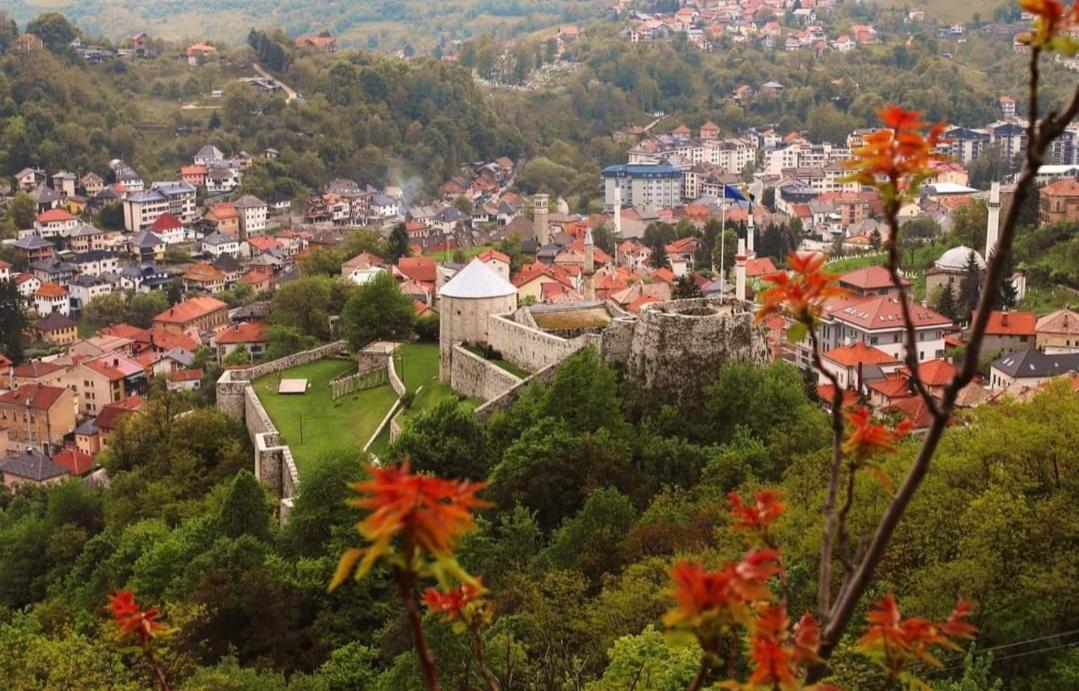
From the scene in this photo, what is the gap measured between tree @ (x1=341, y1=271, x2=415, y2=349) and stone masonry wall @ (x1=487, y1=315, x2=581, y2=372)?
600 cm

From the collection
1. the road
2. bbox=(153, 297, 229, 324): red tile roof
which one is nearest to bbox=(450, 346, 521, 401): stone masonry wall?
bbox=(153, 297, 229, 324): red tile roof

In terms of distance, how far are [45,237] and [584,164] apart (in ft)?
125

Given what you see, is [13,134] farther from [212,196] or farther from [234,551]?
[234,551]

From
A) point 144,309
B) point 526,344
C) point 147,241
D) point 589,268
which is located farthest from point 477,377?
point 147,241

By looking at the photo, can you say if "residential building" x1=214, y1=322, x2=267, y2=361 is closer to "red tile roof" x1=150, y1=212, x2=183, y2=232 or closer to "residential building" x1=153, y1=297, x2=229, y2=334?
"residential building" x1=153, y1=297, x2=229, y2=334

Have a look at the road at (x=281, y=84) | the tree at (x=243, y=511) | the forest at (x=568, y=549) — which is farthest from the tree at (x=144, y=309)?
the tree at (x=243, y=511)

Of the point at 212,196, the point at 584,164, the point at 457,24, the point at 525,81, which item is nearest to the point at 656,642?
the point at 212,196

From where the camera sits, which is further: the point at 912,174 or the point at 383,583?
the point at 383,583

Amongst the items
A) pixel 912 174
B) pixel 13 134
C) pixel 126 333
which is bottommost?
pixel 126 333

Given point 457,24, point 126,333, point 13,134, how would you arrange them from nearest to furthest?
point 126,333, point 13,134, point 457,24

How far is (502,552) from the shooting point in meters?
16.8

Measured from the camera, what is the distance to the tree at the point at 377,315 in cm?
2867

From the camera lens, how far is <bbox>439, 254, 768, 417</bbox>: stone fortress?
19797 mm

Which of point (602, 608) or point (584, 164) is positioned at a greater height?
point (602, 608)
